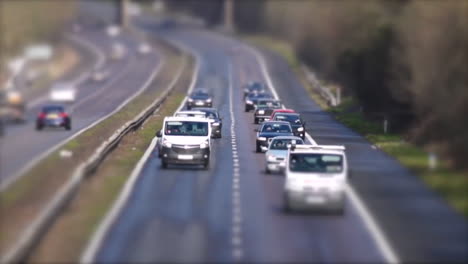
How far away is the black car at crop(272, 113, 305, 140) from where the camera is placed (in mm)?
52906

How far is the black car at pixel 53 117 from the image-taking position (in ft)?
155

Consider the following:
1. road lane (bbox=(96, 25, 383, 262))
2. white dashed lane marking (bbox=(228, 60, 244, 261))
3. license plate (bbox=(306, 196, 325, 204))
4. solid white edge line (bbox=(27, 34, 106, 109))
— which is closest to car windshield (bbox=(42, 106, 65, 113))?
white dashed lane marking (bbox=(228, 60, 244, 261))

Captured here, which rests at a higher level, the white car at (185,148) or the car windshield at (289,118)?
the white car at (185,148)

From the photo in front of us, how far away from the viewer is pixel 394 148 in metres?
45.9

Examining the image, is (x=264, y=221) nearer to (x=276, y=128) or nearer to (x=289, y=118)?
(x=276, y=128)

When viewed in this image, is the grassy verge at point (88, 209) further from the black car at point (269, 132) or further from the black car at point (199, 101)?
the black car at point (199, 101)

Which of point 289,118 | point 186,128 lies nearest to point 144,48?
point 289,118

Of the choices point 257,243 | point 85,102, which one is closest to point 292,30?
point 85,102

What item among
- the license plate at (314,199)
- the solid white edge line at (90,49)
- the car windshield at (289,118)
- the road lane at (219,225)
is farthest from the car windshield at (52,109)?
the solid white edge line at (90,49)

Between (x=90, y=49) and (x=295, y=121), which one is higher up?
(x=90, y=49)

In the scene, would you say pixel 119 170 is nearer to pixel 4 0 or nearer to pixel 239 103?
pixel 4 0

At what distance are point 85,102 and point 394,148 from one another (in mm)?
35024

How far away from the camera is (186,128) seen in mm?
42000

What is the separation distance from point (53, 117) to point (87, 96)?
1301 inches
